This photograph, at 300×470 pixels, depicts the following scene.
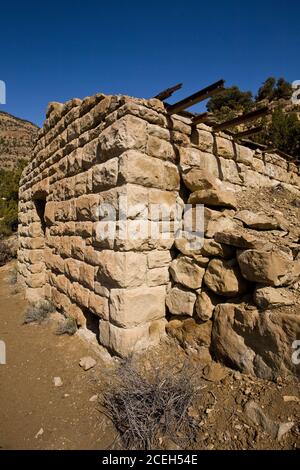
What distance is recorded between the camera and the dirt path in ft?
6.81

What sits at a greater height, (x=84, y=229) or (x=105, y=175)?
(x=105, y=175)

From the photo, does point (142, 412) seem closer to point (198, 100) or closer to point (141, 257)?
point (141, 257)

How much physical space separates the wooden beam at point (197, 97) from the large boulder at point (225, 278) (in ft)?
5.81

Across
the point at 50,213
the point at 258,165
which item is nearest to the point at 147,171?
the point at 50,213

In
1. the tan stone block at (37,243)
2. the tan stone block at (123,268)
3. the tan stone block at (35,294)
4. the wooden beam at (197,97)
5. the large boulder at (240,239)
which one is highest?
the wooden beam at (197,97)

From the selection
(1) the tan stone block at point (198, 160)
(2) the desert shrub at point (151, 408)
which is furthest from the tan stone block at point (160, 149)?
(2) the desert shrub at point (151, 408)

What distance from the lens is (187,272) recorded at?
295 cm

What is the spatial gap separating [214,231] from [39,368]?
102 inches

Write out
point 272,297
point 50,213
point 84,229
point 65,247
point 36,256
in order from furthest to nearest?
point 36,256 < point 50,213 < point 65,247 < point 84,229 < point 272,297

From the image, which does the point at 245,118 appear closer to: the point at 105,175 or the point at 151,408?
the point at 105,175

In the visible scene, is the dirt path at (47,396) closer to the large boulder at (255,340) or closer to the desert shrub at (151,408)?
the desert shrub at (151,408)

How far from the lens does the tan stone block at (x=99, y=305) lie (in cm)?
299

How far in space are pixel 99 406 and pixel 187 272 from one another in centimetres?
156

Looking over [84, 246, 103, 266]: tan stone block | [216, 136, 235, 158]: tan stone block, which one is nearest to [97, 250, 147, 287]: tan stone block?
[84, 246, 103, 266]: tan stone block
